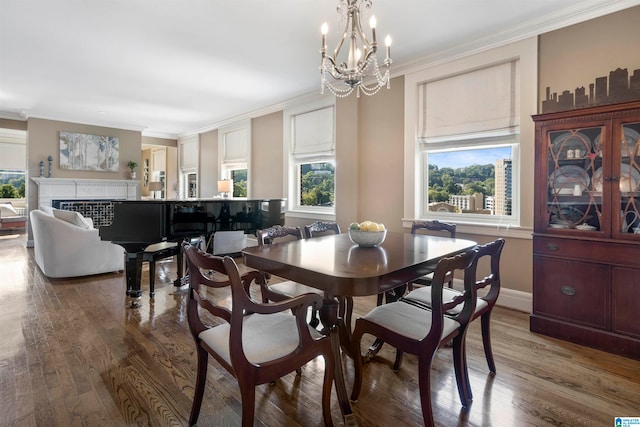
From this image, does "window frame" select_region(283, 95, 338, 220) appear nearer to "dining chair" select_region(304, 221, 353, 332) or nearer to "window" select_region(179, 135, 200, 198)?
"dining chair" select_region(304, 221, 353, 332)

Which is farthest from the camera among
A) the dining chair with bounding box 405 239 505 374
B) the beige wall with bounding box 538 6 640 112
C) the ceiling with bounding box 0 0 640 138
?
the ceiling with bounding box 0 0 640 138

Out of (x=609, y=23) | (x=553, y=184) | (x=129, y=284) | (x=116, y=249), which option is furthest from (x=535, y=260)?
(x=116, y=249)

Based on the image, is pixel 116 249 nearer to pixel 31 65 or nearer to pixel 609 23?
pixel 31 65

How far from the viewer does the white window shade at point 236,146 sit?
650 centimetres

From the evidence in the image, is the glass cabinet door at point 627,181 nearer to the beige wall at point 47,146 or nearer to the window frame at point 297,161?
the window frame at point 297,161

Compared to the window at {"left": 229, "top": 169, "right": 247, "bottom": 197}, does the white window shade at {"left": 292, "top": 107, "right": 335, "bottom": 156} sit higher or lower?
higher

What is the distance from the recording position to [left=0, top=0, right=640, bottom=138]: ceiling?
→ 2.75m

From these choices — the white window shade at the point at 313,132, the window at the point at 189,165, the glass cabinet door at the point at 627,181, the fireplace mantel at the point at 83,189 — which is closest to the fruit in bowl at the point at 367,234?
the glass cabinet door at the point at 627,181

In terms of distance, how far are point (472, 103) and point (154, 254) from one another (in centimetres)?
378

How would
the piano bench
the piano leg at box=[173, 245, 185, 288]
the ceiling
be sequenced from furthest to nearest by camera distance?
the piano leg at box=[173, 245, 185, 288] < the piano bench < the ceiling

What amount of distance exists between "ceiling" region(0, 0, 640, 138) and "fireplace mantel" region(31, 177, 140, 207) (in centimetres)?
180

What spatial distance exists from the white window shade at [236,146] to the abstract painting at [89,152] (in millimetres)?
2676

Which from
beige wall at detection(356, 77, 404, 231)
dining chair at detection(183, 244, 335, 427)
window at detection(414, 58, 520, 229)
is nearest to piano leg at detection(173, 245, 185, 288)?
beige wall at detection(356, 77, 404, 231)

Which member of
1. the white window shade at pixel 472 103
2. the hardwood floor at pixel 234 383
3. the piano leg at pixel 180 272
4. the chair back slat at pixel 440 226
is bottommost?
the hardwood floor at pixel 234 383
